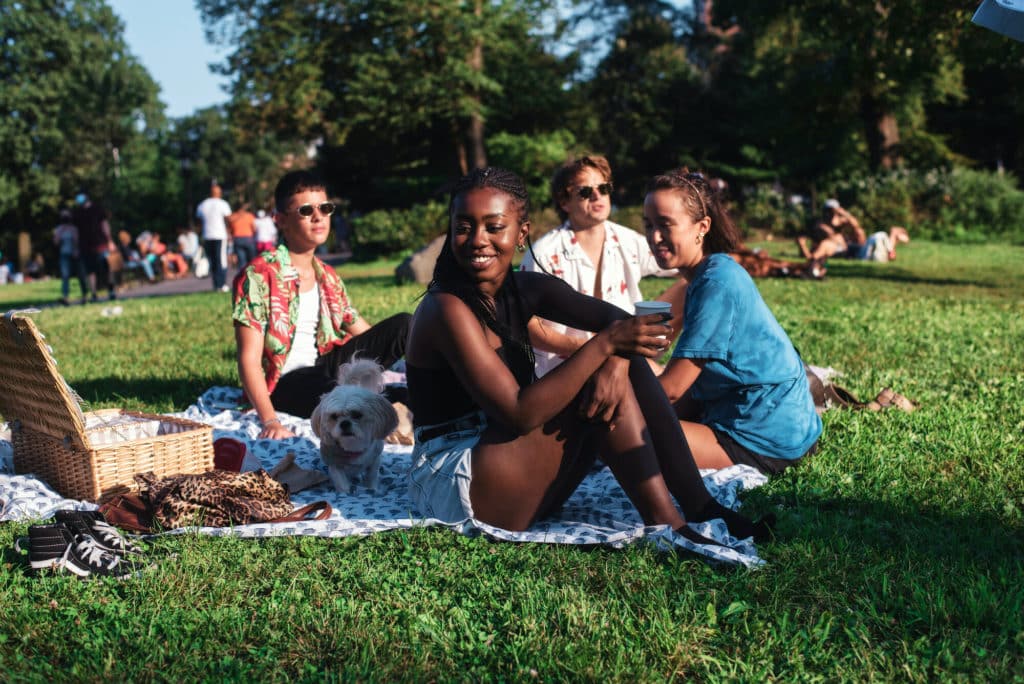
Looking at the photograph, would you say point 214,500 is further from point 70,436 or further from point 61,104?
point 61,104

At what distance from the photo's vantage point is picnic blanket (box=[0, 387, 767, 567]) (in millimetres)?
3539

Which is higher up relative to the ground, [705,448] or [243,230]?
[243,230]

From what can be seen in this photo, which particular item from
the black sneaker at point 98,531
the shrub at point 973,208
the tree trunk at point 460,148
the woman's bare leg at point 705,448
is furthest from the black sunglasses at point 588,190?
the tree trunk at point 460,148

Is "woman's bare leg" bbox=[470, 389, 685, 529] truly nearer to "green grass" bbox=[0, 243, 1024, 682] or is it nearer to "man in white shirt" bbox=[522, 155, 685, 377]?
"green grass" bbox=[0, 243, 1024, 682]

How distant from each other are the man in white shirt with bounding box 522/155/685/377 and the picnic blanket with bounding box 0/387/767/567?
1.36m

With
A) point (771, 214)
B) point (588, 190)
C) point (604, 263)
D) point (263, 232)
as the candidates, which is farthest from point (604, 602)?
point (771, 214)

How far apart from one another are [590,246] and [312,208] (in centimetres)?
186

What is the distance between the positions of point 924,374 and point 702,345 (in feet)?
11.7

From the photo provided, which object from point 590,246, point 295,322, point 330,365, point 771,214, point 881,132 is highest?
point 881,132

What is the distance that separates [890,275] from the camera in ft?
52.4

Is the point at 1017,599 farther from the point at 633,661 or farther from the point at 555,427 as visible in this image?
the point at 555,427

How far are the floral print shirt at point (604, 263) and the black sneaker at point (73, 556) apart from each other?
2.81m

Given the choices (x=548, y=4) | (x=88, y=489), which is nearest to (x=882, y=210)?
(x=548, y=4)

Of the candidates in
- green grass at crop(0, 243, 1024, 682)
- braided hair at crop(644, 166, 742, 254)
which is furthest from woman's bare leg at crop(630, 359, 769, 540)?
braided hair at crop(644, 166, 742, 254)
